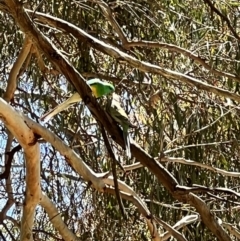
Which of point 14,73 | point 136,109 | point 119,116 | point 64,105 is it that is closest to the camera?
point 119,116

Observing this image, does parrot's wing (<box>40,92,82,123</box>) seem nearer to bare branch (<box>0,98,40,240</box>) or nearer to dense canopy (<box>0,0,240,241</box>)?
bare branch (<box>0,98,40,240</box>)

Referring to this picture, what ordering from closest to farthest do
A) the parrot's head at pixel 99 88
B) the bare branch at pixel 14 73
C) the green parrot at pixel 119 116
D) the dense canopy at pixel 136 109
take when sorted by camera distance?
the green parrot at pixel 119 116, the parrot's head at pixel 99 88, the bare branch at pixel 14 73, the dense canopy at pixel 136 109

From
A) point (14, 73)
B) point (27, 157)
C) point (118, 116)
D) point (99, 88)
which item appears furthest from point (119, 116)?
point (14, 73)

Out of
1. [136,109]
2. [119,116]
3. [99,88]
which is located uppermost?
[136,109]

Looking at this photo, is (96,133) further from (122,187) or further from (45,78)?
(122,187)

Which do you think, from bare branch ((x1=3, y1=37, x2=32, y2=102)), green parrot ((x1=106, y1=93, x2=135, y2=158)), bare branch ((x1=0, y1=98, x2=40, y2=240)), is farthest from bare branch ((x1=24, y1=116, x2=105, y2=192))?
bare branch ((x1=3, y1=37, x2=32, y2=102))

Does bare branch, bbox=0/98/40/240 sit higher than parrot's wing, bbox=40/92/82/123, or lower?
lower

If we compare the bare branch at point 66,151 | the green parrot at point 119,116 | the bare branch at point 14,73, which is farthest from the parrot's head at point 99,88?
the bare branch at point 14,73

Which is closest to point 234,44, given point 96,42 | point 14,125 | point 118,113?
point 96,42

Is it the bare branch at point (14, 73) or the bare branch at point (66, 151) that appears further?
the bare branch at point (14, 73)

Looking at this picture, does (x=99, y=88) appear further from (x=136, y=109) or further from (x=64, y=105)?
(x=136, y=109)

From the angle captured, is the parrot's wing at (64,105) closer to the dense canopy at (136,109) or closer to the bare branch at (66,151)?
the bare branch at (66,151)

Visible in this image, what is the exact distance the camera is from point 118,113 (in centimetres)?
148

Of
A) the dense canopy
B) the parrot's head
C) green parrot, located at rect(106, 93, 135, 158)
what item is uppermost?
the dense canopy
